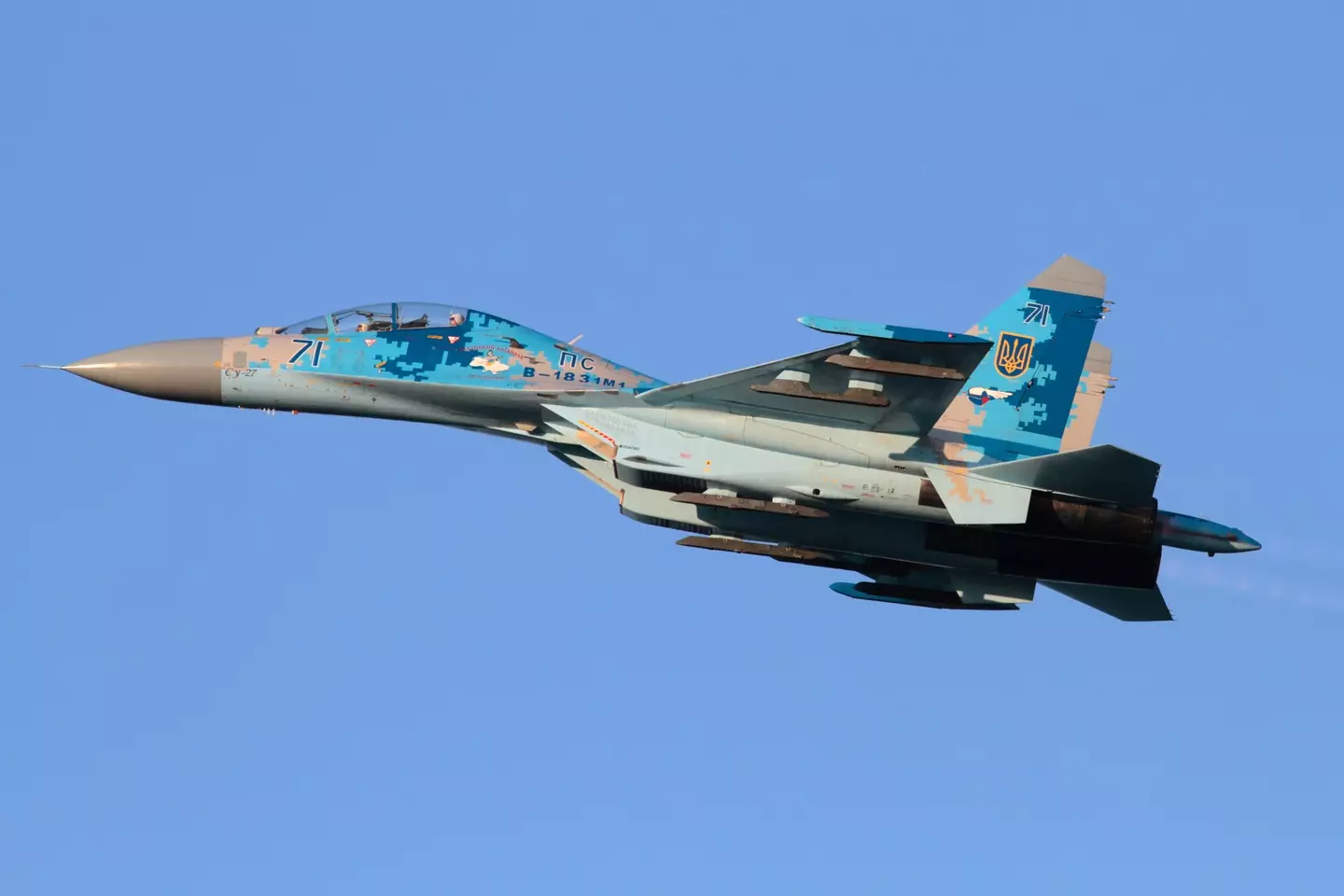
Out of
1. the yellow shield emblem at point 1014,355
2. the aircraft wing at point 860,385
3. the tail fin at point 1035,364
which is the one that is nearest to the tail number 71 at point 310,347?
the aircraft wing at point 860,385

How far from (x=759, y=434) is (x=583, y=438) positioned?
7.95 feet

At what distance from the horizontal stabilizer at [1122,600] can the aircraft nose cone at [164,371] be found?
11.9 metres

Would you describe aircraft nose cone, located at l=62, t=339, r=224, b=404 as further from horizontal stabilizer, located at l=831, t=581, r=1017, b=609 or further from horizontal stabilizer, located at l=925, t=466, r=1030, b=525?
horizontal stabilizer, located at l=925, t=466, r=1030, b=525

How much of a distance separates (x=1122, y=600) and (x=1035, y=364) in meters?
3.48

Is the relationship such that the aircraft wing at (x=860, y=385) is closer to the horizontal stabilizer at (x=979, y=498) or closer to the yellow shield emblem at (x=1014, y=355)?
the horizontal stabilizer at (x=979, y=498)

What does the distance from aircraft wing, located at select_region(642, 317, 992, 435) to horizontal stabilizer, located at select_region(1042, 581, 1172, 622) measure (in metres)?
3.69

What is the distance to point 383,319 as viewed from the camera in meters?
24.9

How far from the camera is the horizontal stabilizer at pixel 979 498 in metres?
22.5

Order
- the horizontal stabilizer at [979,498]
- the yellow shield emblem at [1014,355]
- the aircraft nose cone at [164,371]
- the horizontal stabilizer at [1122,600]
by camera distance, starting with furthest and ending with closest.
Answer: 1. the yellow shield emblem at [1014,355]
2. the aircraft nose cone at [164,371]
3. the horizontal stabilizer at [1122,600]
4. the horizontal stabilizer at [979,498]

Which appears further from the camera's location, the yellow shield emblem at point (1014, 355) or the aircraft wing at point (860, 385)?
the yellow shield emblem at point (1014, 355)

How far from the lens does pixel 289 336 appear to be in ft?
81.9

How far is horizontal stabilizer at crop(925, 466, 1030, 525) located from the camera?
2253cm

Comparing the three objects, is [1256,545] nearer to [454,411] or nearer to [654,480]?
[654,480]

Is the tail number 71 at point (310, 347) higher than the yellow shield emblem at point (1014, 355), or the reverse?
the yellow shield emblem at point (1014, 355)
